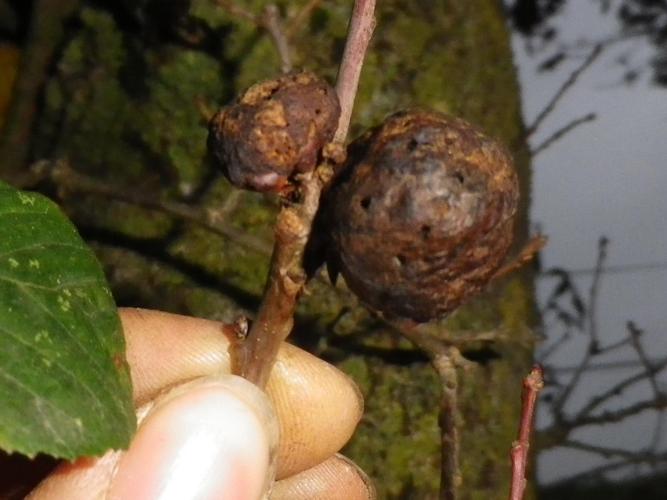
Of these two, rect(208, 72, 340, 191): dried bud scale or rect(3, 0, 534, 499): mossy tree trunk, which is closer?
rect(208, 72, 340, 191): dried bud scale

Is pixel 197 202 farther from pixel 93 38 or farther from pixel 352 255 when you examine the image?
pixel 352 255

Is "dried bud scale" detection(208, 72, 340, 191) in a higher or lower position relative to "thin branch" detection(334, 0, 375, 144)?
lower

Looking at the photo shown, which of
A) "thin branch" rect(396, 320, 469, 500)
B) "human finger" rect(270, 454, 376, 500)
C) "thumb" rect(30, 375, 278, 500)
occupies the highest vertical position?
"thin branch" rect(396, 320, 469, 500)

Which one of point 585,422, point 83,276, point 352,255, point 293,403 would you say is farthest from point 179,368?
point 585,422

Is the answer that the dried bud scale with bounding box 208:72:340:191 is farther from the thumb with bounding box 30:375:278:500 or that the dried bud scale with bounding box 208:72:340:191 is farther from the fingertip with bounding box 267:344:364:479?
the fingertip with bounding box 267:344:364:479

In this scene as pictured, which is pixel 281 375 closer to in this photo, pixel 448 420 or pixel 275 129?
pixel 448 420

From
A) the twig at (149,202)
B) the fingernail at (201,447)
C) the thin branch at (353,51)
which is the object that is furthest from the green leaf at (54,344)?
the twig at (149,202)

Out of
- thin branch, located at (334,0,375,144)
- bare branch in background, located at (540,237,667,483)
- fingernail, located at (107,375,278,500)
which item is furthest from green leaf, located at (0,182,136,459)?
bare branch in background, located at (540,237,667,483)
